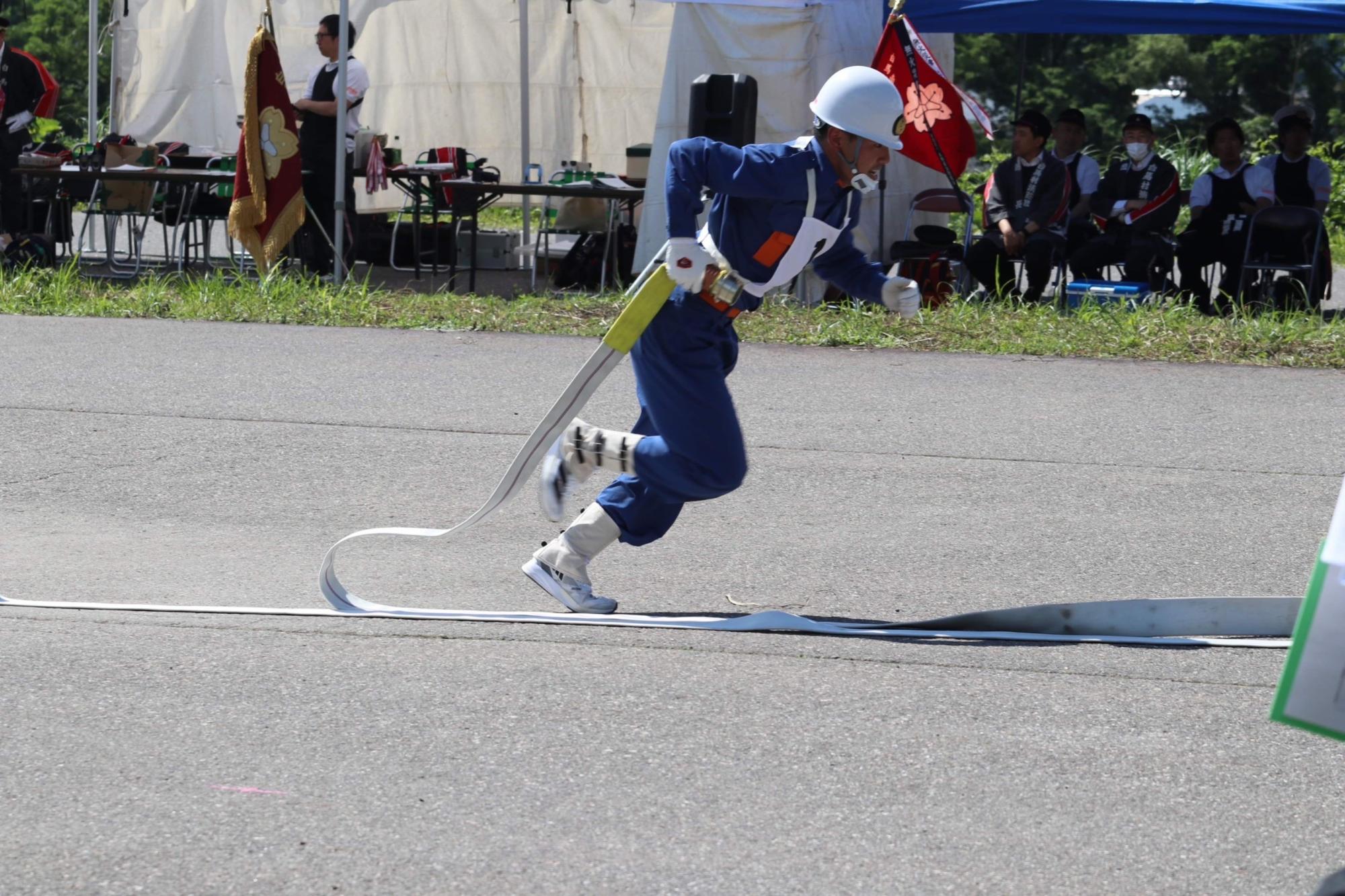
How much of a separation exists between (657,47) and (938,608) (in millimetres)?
13400

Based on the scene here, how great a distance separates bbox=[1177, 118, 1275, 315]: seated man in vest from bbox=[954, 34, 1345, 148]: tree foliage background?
25.8 metres

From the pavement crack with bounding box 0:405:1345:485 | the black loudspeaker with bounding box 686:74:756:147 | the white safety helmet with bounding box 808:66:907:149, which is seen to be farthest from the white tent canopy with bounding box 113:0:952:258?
the white safety helmet with bounding box 808:66:907:149

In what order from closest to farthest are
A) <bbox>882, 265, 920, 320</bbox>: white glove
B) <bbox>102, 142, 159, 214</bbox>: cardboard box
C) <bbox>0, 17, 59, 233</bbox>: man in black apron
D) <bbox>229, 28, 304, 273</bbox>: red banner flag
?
1. <bbox>882, 265, 920, 320</bbox>: white glove
2. <bbox>229, 28, 304, 273</bbox>: red banner flag
3. <bbox>0, 17, 59, 233</bbox>: man in black apron
4. <bbox>102, 142, 159, 214</bbox>: cardboard box

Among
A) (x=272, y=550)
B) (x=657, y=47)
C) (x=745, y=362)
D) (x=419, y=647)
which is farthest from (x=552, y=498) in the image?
(x=657, y=47)

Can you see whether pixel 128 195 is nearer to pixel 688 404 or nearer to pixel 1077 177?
pixel 1077 177

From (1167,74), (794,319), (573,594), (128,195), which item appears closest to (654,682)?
(573,594)

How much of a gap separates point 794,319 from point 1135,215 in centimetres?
331

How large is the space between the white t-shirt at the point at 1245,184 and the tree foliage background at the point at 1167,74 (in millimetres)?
25753

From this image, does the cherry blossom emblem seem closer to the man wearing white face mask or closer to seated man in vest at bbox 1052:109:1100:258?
seated man in vest at bbox 1052:109:1100:258

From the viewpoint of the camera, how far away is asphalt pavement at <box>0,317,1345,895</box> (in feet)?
11.2

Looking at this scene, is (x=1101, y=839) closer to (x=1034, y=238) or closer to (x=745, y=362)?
(x=745, y=362)

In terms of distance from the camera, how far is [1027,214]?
13297 millimetres

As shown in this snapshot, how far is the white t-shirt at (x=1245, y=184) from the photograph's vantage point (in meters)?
13.3

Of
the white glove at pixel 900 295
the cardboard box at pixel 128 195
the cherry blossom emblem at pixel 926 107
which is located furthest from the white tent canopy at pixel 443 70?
Answer: the white glove at pixel 900 295
